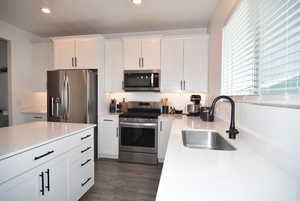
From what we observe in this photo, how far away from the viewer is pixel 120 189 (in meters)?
1.99

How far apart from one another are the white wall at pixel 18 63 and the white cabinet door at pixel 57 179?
2.68 metres

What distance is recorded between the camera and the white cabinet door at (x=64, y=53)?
2.96 meters

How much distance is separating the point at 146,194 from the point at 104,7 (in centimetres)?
278

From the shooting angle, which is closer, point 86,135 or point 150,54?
point 86,135

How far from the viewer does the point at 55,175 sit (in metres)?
1.30

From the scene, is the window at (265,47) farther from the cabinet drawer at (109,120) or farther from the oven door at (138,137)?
the cabinet drawer at (109,120)

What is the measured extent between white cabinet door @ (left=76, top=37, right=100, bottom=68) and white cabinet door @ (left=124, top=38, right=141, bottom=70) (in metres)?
0.55

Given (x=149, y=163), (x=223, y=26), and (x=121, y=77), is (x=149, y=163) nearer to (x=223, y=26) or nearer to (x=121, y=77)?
(x=121, y=77)

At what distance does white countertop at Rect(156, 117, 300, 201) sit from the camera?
1.62 ft

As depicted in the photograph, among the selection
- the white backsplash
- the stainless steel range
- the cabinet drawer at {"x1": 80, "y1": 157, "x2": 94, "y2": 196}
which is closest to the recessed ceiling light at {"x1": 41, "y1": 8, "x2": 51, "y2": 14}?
the white backsplash

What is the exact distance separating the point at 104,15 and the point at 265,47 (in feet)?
8.14

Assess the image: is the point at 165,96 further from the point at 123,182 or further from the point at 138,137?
the point at 123,182

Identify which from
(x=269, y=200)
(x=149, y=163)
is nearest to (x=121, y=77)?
(x=149, y=163)

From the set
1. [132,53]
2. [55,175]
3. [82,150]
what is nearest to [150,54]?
[132,53]
